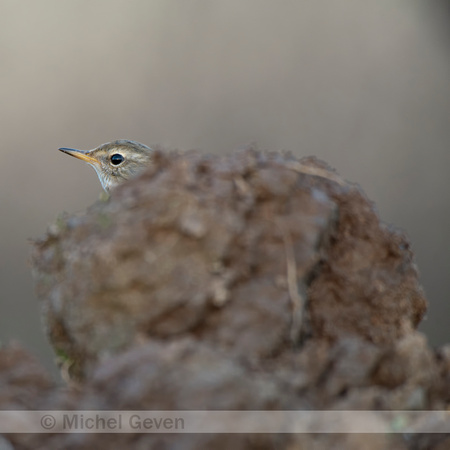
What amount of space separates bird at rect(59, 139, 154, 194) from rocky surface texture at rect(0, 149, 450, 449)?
3.99 metres

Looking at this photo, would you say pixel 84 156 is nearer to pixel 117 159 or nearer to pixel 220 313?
pixel 117 159

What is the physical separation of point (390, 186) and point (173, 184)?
1013cm

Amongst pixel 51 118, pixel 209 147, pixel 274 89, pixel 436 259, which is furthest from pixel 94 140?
pixel 436 259

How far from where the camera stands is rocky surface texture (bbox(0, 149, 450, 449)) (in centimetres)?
179

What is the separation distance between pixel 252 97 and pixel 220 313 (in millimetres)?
11698

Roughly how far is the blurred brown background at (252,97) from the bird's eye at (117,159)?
3.80m

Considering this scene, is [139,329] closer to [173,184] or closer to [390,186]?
[173,184]

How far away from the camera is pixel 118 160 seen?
639cm

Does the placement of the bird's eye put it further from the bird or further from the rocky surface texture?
the rocky surface texture

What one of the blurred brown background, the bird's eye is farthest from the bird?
the blurred brown background

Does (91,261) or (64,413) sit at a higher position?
(91,261)

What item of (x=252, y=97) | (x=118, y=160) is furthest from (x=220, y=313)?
(x=252, y=97)

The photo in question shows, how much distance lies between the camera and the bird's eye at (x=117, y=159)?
6375mm

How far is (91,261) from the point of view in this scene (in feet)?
6.72
